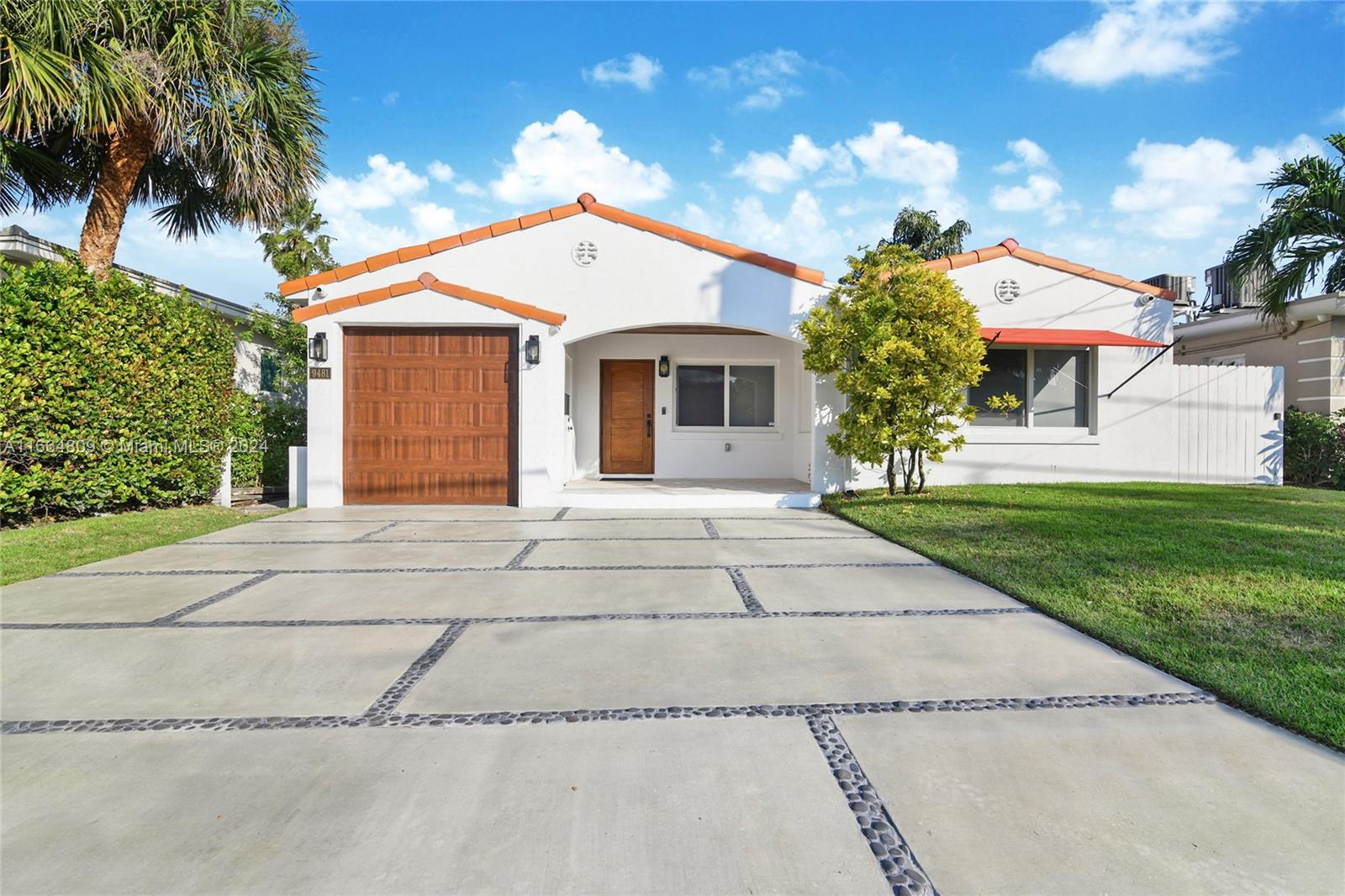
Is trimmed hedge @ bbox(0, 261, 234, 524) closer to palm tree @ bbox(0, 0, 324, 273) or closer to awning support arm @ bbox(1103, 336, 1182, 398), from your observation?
palm tree @ bbox(0, 0, 324, 273)

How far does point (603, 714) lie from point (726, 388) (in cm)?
971

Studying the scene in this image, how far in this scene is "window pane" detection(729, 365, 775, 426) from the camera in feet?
39.9

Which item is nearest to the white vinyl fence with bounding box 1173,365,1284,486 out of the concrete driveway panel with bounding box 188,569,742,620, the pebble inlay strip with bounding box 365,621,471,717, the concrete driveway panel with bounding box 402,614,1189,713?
the concrete driveway panel with bounding box 402,614,1189,713

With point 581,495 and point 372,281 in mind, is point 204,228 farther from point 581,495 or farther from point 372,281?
point 581,495

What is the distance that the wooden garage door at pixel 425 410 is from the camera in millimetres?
9234

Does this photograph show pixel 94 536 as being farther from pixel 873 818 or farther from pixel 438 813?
pixel 873 818

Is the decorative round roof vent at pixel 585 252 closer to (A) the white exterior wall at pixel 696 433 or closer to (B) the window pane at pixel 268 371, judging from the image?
(A) the white exterior wall at pixel 696 433

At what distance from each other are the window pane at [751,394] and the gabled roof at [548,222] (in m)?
2.72

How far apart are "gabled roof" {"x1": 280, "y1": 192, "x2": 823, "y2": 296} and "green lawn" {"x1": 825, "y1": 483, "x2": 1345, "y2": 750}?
386cm

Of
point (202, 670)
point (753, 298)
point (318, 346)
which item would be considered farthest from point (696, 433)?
point (202, 670)

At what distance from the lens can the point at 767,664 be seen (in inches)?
131

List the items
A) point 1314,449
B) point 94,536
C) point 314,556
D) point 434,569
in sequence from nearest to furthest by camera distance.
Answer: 1. point 434,569
2. point 314,556
3. point 94,536
4. point 1314,449

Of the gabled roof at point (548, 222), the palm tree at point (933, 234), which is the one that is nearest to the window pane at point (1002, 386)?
the gabled roof at point (548, 222)

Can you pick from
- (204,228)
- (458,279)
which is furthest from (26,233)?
(458,279)
